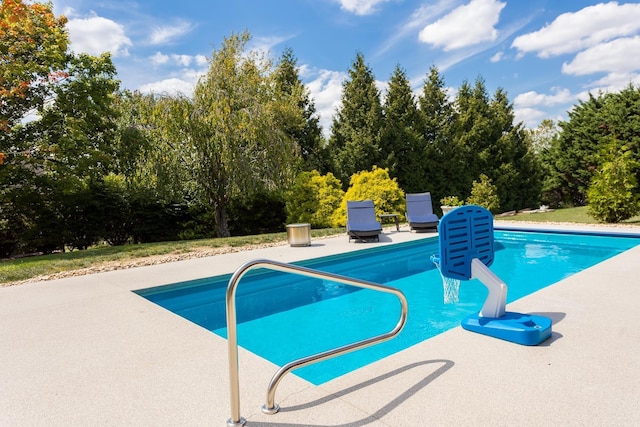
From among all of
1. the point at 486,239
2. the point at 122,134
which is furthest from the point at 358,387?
the point at 122,134

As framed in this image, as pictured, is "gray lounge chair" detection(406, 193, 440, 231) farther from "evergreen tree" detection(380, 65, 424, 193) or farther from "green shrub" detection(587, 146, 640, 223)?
"evergreen tree" detection(380, 65, 424, 193)

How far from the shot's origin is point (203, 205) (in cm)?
1449

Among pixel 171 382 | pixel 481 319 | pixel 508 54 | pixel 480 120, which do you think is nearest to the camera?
pixel 171 382

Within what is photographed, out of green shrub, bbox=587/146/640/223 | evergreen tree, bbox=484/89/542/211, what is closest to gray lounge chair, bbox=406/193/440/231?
green shrub, bbox=587/146/640/223

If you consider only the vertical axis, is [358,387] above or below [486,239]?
below

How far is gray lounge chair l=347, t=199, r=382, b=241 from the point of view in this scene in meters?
9.66

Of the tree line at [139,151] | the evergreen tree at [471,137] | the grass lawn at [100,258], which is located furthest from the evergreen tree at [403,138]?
the grass lawn at [100,258]

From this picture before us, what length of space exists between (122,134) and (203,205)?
12.0 feet

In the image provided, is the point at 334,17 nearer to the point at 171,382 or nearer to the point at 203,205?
the point at 203,205

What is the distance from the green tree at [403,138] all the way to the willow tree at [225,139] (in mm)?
6383

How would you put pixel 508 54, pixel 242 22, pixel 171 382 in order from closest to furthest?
pixel 171 382
pixel 508 54
pixel 242 22

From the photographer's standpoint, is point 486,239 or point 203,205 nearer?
point 486,239

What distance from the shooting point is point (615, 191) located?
11422 millimetres

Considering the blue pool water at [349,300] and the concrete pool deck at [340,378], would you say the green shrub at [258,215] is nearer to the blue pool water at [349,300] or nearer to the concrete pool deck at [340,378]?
the blue pool water at [349,300]
